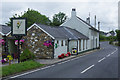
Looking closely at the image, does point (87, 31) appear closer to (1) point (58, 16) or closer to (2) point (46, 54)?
(2) point (46, 54)

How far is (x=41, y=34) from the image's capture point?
856 inches

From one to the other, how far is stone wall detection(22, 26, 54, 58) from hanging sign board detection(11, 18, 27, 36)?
7218 millimetres

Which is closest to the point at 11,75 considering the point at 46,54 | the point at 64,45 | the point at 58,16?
the point at 46,54

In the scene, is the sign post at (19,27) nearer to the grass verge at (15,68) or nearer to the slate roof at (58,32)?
the grass verge at (15,68)

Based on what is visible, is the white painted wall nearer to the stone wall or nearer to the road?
the stone wall

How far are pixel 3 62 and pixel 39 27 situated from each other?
6.64 metres

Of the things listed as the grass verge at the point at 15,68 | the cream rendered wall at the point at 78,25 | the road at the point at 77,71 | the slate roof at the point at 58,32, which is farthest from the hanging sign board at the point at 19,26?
the cream rendered wall at the point at 78,25

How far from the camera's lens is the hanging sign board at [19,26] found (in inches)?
553

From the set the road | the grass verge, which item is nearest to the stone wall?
the road

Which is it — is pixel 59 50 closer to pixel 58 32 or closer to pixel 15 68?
pixel 58 32

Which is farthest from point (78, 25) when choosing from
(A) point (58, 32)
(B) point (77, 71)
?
(B) point (77, 71)

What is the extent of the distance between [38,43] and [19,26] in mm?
7862

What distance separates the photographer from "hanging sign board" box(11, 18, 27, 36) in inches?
553

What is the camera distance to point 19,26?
1419 cm
